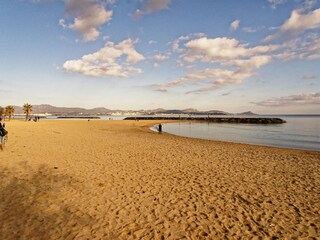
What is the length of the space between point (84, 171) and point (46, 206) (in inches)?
162

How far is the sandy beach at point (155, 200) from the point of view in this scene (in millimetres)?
5766

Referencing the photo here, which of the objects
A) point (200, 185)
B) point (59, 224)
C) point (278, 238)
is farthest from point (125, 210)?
point (278, 238)

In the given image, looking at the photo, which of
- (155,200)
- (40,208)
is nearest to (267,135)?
(155,200)

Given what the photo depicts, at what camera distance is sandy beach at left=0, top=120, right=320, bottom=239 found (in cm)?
577

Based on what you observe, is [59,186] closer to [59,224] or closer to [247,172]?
[59,224]

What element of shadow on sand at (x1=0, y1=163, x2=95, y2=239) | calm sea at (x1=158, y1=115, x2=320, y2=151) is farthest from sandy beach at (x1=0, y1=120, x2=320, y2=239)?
calm sea at (x1=158, y1=115, x2=320, y2=151)

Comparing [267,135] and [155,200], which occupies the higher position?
[155,200]

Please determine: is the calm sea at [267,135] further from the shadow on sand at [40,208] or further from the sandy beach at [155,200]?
the shadow on sand at [40,208]

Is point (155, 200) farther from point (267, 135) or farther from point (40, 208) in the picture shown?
point (267, 135)

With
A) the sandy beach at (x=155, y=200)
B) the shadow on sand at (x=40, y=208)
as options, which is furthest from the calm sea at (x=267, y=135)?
the shadow on sand at (x=40, y=208)

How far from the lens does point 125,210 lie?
22.7 ft

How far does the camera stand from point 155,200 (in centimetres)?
776

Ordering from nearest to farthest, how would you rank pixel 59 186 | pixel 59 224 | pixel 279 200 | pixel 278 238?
pixel 278 238 → pixel 59 224 → pixel 279 200 → pixel 59 186

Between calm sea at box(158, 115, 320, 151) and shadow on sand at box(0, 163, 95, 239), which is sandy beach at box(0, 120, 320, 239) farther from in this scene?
calm sea at box(158, 115, 320, 151)
